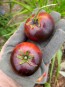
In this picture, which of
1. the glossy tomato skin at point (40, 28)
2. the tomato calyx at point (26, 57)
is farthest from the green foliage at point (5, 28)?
the tomato calyx at point (26, 57)

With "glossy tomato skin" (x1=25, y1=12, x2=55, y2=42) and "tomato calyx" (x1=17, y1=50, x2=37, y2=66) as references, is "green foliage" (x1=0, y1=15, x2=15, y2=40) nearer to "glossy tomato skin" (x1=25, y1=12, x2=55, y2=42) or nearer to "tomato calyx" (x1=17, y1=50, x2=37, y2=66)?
"glossy tomato skin" (x1=25, y1=12, x2=55, y2=42)

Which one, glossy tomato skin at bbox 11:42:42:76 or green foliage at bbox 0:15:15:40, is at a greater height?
green foliage at bbox 0:15:15:40

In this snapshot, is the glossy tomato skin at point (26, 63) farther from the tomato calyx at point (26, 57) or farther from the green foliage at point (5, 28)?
the green foliage at point (5, 28)

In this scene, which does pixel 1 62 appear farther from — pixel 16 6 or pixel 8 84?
pixel 16 6

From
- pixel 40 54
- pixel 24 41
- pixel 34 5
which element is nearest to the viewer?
pixel 40 54

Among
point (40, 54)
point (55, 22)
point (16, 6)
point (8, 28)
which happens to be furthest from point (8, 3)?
point (40, 54)

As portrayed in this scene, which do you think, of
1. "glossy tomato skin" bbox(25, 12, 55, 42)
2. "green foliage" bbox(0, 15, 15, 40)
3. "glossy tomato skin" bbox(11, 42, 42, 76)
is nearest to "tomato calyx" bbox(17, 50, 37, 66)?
"glossy tomato skin" bbox(11, 42, 42, 76)

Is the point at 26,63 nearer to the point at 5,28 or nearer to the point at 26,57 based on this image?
the point at 26,57
